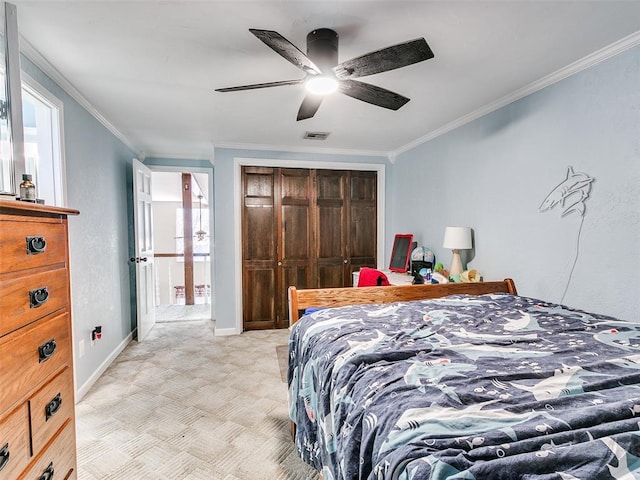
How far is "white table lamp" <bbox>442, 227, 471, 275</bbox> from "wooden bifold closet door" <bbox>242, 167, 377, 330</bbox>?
1649 mm

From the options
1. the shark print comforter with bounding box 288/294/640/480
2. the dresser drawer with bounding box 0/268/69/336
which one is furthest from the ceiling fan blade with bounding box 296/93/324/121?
the dresser drawer with bounding box 0/268/69/336

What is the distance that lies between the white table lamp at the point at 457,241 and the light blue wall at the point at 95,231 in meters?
3.16

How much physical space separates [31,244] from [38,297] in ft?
0.63

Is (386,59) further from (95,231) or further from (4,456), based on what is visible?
(95,231)

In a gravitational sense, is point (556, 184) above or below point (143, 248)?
above

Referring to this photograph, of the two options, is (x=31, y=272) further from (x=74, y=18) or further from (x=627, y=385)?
(x=627, y=385)

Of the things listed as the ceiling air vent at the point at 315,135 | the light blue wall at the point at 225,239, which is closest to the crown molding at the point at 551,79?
the ceiling air vent at the point at 315,135

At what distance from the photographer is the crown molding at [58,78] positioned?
1910 mm

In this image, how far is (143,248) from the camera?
12.9 ft

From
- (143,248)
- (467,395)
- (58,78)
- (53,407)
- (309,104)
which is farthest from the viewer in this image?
(143,248)

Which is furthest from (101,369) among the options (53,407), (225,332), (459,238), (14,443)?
(459,238)

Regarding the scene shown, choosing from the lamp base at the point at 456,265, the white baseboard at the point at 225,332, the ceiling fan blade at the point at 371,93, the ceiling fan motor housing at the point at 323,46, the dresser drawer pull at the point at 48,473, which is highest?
the ceiling fan motor housing at the point at 323,46

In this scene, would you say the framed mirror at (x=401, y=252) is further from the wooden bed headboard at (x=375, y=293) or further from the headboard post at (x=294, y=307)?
the headboard post at (x=294, y=307)

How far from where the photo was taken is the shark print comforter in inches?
25.9
